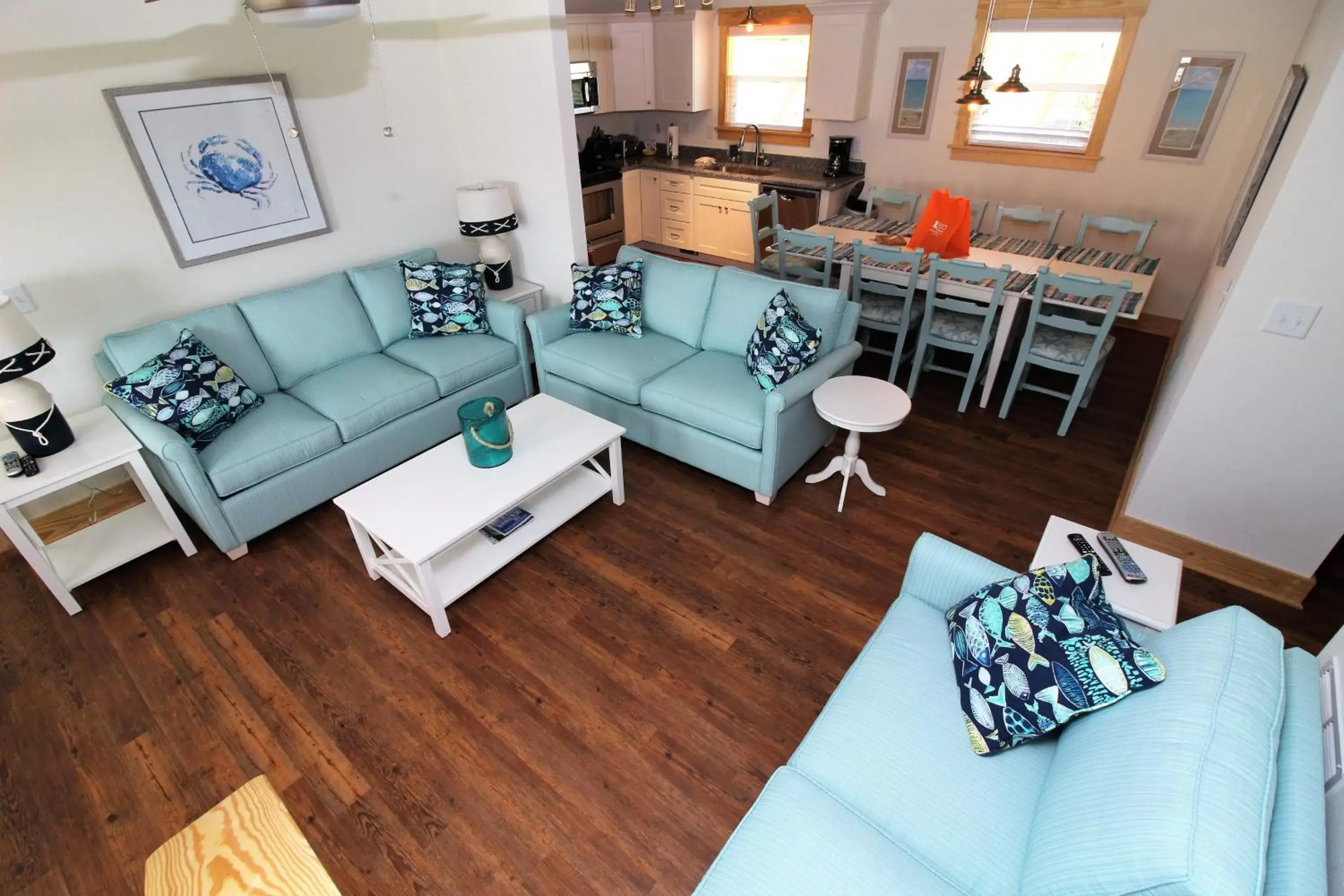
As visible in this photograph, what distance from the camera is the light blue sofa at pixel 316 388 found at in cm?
266

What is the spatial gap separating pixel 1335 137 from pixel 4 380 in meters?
4.46

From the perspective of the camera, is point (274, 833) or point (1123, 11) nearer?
point (274, 833)

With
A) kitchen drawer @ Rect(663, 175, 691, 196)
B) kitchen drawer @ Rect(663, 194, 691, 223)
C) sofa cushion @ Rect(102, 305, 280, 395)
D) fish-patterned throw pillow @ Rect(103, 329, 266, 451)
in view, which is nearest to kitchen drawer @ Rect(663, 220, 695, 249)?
kitchen drawer @ Rect(663, 194, 691, 223)

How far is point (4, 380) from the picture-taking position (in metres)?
2.28

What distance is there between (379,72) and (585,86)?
2471 millimetres

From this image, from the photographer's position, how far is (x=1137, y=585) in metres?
1.82

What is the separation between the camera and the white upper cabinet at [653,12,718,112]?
5551 mm

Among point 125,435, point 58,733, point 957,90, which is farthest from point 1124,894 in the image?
point 957,90

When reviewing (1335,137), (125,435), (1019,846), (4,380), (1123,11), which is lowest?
(1019,846)

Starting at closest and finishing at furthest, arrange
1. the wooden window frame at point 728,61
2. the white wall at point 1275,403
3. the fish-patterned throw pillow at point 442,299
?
the white wall at point 1275,403, the fish-patterned throw pillow at point 442,299, the wooden window frame at point 728,61

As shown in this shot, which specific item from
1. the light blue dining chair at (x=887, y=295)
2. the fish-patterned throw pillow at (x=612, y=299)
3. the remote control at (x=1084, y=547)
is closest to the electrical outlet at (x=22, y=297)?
the fish-patterned throw pillow at (x=612, y=299)

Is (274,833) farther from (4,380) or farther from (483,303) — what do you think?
(483,303)

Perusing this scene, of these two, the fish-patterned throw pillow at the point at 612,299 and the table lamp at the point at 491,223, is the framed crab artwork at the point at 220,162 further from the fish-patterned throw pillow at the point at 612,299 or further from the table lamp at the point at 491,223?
the fish-patterned throw pillow at the point at 612,299

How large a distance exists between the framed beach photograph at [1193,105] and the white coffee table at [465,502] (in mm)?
4192
